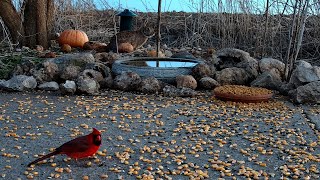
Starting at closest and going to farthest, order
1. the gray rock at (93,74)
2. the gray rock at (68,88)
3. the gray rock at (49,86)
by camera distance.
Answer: the gray rock at (68,88), the gray rock at (49,86), the gray rock at (93,74)

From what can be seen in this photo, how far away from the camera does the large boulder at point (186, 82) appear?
5230mm

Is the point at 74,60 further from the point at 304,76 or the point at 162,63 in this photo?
the point at 304,76

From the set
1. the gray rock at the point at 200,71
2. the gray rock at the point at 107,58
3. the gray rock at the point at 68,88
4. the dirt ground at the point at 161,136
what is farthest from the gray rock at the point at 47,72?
the gray rock at the point at 200,71

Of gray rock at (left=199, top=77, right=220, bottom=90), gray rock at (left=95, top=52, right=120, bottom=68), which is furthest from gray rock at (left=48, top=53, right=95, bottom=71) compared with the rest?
gray rock at (left=199, top=77, right=220, bottom=90)

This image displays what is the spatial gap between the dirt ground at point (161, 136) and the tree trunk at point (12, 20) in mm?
2796

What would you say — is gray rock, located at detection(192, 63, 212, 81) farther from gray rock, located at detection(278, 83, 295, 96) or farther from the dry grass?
the dry grass

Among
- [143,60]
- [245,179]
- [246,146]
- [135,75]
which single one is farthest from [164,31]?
[245,179]

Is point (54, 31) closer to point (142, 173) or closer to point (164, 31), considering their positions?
point (164, 31)

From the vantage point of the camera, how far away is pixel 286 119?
4.14 m

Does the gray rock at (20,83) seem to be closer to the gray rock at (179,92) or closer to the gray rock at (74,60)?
the gray rock at (74,60)

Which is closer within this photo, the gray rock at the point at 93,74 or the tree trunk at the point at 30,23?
the gray rock at the point at 93,74

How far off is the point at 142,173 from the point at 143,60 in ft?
11.1

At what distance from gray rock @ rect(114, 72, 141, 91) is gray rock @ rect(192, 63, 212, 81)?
0.69 metres

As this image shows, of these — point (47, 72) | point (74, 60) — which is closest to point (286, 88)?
point (74, 60)
